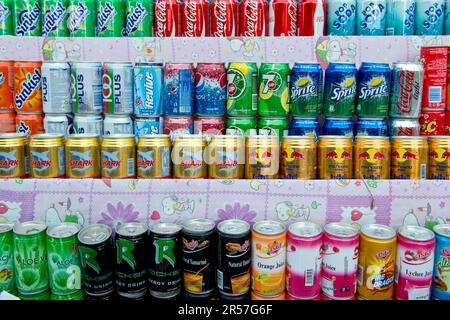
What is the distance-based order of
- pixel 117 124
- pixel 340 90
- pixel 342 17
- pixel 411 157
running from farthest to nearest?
pixel 342 17
pixel 117 124
pixel 340 90
pixel 411 157

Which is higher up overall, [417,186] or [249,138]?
[249,138]

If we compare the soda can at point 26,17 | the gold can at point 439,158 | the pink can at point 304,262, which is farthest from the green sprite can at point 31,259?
the gold can at point 439,158

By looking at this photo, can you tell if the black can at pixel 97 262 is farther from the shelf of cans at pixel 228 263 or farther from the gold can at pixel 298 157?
the gold can at pixel 298 157

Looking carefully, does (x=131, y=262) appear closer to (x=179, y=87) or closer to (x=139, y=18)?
(x=179, y=87)

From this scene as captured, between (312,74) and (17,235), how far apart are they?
117 centimetres

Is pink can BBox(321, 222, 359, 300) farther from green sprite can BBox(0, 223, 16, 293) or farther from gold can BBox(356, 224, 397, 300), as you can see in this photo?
green sprite can BBox(0, 223, 16, 293)

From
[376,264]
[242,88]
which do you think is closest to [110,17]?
[242,88]

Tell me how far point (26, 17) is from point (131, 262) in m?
1.33

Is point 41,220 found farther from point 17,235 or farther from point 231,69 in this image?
point 231,69

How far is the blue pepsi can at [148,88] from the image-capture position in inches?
68.6

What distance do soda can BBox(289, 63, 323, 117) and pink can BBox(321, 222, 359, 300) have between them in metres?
0.58

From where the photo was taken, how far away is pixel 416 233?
4.42 feet

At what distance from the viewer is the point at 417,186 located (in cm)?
145
